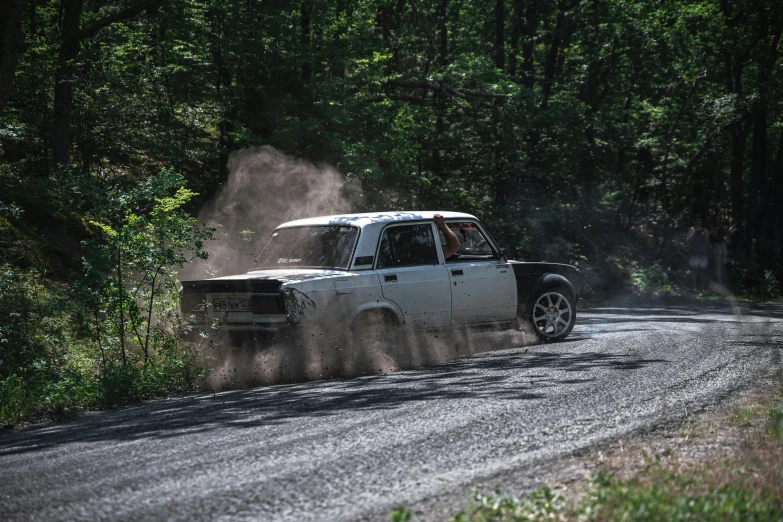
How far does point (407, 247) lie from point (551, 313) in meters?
2.64

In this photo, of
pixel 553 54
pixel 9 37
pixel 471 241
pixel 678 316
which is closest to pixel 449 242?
pixel 471 241

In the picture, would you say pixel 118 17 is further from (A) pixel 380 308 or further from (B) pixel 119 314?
(A) pixel 380 308

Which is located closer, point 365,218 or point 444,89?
point 365,218

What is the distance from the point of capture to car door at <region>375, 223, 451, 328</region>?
32.3 feet

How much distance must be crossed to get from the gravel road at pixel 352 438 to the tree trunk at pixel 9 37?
201 inches

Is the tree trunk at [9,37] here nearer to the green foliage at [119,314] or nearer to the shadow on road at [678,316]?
the green foliage at [119,314]

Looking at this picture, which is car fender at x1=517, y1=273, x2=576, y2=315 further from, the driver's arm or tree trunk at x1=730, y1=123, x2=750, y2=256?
tree trunk at x1=730, y1=123, x2=750, y2=256

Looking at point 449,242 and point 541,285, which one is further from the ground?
point 449,242

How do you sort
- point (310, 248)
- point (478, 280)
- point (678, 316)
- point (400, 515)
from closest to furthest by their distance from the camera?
point (400, 515), point (310, 248), point (478, 280), point (678, 316)

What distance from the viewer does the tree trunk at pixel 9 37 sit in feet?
34.2

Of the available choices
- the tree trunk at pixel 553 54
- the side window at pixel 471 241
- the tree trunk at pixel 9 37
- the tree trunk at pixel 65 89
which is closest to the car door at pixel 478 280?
the side window at pixel 471 241

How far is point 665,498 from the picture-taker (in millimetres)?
4141

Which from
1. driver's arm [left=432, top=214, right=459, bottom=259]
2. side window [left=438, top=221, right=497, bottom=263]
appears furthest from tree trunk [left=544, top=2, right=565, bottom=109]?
driver's arm [left=432, top=214, right=459, bottom=259]

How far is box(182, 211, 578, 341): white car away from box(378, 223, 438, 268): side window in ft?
0.05
